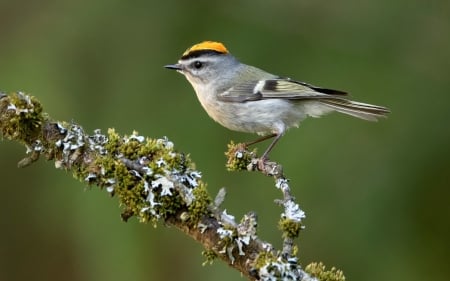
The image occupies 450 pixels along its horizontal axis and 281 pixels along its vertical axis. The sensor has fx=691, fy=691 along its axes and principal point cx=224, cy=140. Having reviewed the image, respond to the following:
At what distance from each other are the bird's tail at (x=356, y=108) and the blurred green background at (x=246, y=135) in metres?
0.39

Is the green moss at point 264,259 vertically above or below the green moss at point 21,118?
below

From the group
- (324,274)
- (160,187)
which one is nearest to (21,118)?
(160,187)

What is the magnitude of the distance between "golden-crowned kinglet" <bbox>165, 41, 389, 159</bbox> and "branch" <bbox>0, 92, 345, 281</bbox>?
Answer: 4.47ft

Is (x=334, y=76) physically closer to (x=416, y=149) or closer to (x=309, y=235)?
(x=416, y=149)

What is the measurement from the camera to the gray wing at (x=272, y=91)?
3.67 metres

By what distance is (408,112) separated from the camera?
13.2 feet

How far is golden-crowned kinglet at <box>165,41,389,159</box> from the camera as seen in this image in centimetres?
366

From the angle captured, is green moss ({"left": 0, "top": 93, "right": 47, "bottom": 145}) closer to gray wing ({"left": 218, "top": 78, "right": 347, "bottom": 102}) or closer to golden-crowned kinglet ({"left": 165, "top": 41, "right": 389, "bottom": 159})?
golden-crowned kinglet ({"left": 165, "top": 41, "right": 389, "bottom": 159})

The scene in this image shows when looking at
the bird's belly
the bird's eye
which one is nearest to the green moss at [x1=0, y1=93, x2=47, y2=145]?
the bird's belly

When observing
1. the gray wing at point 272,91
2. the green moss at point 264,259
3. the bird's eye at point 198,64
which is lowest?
the green moss at point 264,259

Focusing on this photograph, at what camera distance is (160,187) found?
2.02 metres

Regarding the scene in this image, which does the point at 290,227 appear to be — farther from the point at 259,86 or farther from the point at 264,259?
the point at 259,86

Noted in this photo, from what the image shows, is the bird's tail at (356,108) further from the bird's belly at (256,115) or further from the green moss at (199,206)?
the green moss at (199,206)

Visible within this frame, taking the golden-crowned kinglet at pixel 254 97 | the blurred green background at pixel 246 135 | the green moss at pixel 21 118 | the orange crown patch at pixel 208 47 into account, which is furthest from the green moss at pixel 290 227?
the orange crown patch at pixel 208 47
